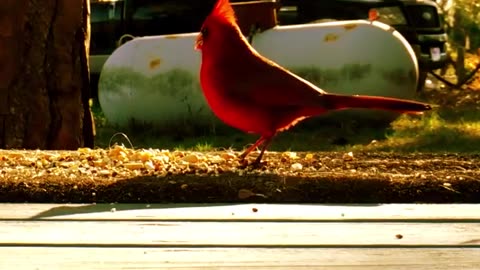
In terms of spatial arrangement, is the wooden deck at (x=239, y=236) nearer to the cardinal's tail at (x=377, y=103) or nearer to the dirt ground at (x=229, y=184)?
the dirt ground at (x=229, y=184)

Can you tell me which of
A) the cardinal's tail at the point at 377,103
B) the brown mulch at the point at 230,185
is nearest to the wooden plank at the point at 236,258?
the brown mulch at the point at 230,185

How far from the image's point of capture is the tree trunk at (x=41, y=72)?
A: 4.66 m

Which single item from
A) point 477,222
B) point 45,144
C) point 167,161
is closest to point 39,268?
point 477,222

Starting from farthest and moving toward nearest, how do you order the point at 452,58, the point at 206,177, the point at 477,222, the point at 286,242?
1. the point at 452,58
2. the point at 206,177
3. the point at 477,222
4. the point at 286,242

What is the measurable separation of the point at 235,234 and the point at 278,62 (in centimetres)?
674

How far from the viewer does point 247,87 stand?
3074 millimetres

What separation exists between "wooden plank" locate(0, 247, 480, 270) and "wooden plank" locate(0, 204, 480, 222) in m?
0.23

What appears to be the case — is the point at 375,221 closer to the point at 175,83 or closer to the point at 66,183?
the point at 66,183

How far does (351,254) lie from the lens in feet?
4.10

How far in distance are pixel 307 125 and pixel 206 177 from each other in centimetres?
609

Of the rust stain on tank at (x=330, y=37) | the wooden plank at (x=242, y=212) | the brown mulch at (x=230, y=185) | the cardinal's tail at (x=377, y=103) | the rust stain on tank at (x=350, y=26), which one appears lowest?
the rust stain on tank at (x=330, y=37)

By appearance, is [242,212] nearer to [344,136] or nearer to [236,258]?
[236,258]

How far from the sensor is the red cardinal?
3072mm

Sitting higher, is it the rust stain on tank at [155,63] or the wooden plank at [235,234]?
the wooden plank at [235,234]
